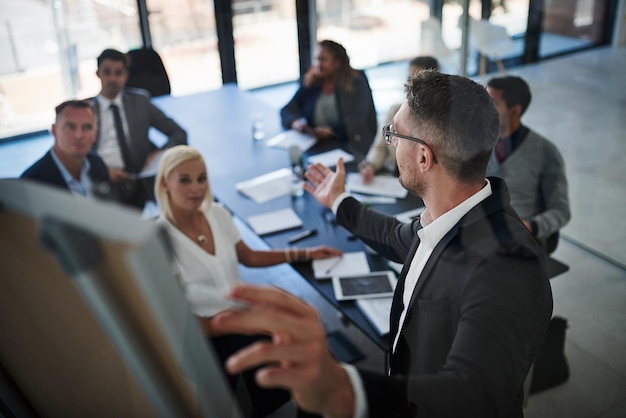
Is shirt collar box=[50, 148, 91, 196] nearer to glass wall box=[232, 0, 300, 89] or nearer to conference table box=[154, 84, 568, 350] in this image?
conference table box=[154, 84, 568, 350]

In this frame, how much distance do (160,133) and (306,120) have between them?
1123 millimetres

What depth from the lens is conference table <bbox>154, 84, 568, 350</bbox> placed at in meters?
1.90

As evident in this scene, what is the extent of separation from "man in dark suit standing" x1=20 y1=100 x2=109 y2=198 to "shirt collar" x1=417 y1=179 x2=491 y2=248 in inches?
20.0

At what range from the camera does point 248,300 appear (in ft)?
1.78

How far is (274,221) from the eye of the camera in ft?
8.11

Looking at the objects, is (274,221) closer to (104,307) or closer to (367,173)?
(367,173)

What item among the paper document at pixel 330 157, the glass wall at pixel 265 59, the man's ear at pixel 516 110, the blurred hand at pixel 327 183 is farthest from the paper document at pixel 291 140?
the blurred hand at pixel 327 183

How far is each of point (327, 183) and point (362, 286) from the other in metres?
0.54

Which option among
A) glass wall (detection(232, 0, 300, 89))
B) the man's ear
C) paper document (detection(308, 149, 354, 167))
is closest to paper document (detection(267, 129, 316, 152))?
paper document (detection(308, 149, 354, 167))

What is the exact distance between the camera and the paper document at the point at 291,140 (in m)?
3.16

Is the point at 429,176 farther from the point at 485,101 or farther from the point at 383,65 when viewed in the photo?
the point at 383,65

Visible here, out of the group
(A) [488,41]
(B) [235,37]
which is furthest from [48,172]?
(B) [235,37]

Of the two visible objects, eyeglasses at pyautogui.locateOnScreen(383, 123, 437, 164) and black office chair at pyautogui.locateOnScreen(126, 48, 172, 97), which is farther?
black office chair at pyautogui.locateOnScreen(126, 48, 172, 97)

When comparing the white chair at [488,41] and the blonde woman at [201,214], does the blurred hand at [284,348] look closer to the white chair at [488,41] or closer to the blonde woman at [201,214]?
the blonde woman at [201,214]
